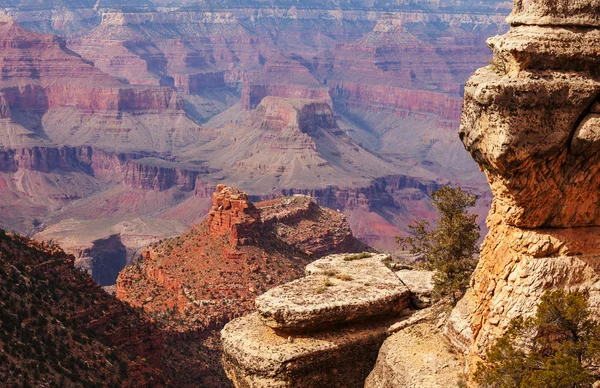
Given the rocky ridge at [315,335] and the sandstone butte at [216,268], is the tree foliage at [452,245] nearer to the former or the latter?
the rocky ridge at [315,335]

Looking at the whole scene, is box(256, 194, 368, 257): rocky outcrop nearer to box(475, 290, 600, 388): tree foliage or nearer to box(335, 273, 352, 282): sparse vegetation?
box(335, 273, 352, 282): sparse vegetation

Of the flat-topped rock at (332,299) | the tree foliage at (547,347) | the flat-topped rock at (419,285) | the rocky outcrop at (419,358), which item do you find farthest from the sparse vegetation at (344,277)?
the tree foliage at (547,347)

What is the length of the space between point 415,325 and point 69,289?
66.0 ft

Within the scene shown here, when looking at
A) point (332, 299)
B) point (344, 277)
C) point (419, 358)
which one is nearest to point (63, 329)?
point (344, 277)

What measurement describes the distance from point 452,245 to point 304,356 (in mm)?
5169

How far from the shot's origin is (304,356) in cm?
2350

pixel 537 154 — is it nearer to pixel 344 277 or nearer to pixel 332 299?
pixel 332 299

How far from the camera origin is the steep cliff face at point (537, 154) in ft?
62.3

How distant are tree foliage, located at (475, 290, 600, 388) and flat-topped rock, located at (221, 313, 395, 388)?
16.3 feet

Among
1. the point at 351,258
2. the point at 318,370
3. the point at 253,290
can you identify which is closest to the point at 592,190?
the point at 318,370

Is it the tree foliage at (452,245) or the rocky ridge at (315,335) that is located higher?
the tree foliage at (452,245)

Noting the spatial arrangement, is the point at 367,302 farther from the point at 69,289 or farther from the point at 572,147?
the point at 69,289

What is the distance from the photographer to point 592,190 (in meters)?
20.0

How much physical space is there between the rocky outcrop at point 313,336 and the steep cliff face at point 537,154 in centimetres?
418
